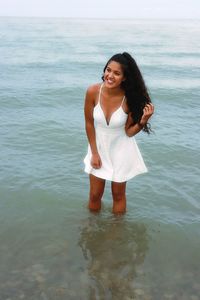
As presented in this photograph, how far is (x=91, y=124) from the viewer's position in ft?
16.7

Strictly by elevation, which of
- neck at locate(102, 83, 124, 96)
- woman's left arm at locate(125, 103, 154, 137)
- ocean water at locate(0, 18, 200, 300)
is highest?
neck at locate(102, 83, 124, 96)

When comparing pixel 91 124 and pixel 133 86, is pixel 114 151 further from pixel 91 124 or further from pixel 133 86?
pixel 133 86

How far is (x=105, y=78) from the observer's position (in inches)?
186

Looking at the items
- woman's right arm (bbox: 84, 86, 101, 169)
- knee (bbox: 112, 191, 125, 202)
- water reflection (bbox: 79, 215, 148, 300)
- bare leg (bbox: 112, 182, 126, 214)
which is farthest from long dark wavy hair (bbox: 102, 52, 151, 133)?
water reflection (bbox: 79, 215, 148, 300)

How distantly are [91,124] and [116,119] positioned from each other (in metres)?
0.39

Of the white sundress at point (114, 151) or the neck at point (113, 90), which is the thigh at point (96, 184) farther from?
the neck at point (113, 90)

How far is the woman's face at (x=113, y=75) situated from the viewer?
4.61 meters

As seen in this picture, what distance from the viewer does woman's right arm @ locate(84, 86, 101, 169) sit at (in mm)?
4868

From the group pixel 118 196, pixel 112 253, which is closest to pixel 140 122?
pixel 118 196

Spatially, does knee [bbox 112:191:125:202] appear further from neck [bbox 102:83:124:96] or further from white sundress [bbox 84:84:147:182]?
neck [bbox 102:83:124:96]

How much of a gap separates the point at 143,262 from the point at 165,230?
900 millimetres

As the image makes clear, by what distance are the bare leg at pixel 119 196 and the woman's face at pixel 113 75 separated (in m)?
1.38

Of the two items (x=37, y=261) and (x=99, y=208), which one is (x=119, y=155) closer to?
(x=99, y=208)

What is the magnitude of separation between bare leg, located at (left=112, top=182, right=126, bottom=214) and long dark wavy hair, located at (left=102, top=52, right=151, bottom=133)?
3.16 feet
